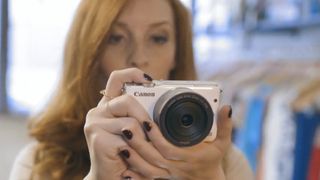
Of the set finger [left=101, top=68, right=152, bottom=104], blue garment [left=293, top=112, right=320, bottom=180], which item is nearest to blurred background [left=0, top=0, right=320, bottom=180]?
blue garment [left=293, top=112, right=320, bottom=180]

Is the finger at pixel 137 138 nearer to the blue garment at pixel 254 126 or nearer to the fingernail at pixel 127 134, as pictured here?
the fingernail at pixel 127 134

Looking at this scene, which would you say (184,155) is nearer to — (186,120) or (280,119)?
(186,120)

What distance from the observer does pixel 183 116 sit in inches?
23.4

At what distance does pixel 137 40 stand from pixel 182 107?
0.23m

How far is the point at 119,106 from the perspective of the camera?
60cm

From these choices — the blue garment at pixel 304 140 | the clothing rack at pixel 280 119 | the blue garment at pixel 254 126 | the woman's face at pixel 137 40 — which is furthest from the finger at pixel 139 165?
the blue garment at pixel 254 126

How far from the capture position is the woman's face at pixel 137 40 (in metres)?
0.79

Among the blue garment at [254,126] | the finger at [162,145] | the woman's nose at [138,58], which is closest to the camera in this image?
the finger at [162,145]

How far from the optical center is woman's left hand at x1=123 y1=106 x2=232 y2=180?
58 centimetres

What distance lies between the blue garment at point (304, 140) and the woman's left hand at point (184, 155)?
2.16 feet

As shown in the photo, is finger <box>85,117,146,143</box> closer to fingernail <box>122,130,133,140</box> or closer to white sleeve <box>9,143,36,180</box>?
fingernail <box>122,130,133,140</box>

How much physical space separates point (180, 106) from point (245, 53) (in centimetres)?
138

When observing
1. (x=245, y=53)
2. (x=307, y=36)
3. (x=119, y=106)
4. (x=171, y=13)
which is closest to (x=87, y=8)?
(x=171, y=13)

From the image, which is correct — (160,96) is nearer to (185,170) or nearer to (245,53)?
(185,170)
